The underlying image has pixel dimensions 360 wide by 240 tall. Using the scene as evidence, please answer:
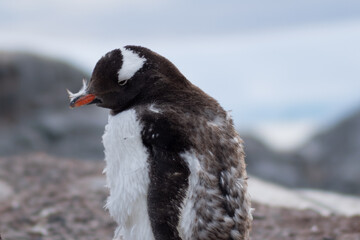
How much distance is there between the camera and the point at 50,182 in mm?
7430

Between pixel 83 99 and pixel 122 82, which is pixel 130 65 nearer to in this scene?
pixel 122 82

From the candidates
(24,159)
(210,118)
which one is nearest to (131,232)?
(210,118)

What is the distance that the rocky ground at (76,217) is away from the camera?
17.4 ft

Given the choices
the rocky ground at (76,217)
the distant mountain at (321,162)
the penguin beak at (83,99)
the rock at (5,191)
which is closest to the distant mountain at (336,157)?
the distant mountain at (321,162)

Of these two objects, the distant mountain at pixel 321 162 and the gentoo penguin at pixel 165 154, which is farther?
the distant mountain at pixel 321 162

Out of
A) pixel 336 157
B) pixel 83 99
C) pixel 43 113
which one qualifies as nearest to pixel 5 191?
pixel 83 99

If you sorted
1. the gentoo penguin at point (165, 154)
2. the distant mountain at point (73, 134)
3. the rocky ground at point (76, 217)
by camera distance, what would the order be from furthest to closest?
the distant mountain at point (73, 134)
the rocky ground at point (76, 217)
the gentoo penguin at point (165, 154)

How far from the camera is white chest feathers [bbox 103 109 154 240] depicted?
11.5 feet

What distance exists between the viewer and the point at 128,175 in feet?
11.7

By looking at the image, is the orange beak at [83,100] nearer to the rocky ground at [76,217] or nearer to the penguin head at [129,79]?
the penguin head at [129,79]

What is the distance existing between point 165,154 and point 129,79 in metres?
0.60

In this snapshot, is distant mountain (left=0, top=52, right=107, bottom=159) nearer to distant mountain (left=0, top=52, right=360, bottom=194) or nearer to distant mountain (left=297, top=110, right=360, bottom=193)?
distant mountain (left=0, top=52, right=360, bottom=194)

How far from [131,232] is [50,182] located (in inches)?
157

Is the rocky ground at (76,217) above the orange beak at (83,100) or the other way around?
the other way around
